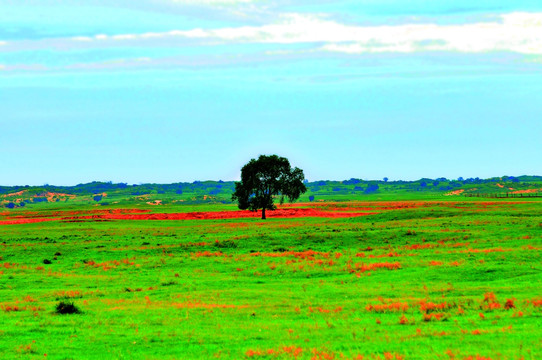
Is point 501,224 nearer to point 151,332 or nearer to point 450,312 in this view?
point 450,312

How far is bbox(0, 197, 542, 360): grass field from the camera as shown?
16.6 m

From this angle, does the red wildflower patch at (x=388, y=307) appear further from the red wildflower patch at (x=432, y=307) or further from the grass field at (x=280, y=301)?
the red wildflower patch at (x=432, y=307)

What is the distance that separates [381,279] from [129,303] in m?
14.7

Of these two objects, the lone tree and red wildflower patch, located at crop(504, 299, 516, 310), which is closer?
red wildflower patch, located at crop(504, 299, 516, 310)

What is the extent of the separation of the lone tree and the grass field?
5153cm

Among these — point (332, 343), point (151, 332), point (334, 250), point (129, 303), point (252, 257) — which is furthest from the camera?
point (334, 250)

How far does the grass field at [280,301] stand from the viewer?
54.6 ft

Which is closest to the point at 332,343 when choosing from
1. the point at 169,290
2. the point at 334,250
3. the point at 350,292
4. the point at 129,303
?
the point at 350,292

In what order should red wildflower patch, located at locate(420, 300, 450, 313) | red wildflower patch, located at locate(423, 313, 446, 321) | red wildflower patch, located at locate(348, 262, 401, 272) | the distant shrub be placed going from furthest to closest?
red wildflower patch, located at locate(348, 262, 401, 272)
the distant shrub
red wildflower patch, located at locate(420, 300, 450, 313)
red wildflower patch, located at locate(423, 313, 446, 321)

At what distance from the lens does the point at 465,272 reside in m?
31.5

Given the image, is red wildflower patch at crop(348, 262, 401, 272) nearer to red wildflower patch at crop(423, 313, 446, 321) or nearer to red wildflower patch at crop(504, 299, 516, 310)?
red wildflower patch at crop(504, 299, 516, 310)

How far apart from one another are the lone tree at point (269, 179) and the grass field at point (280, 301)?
169 feet

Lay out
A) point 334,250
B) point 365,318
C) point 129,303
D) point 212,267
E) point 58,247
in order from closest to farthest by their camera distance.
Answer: point 365,318, point 129,303, point 212,267, point 334,250, point 58,247

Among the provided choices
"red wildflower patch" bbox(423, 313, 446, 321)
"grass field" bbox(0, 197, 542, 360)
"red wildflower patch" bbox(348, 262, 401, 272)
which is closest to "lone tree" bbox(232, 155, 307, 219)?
"grass field" bbox(0, 197, 542, 360)
